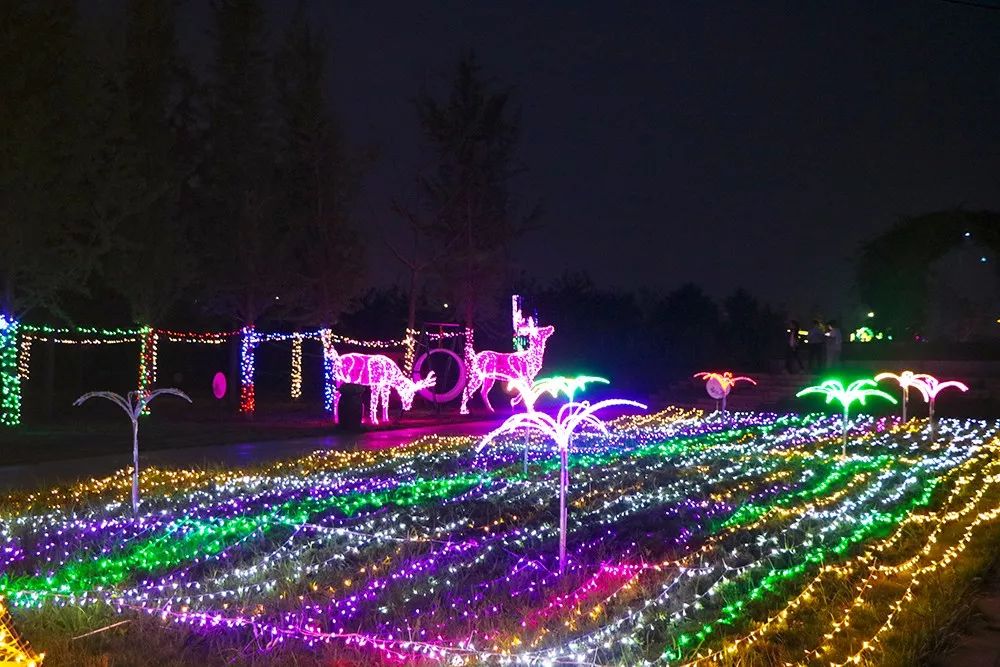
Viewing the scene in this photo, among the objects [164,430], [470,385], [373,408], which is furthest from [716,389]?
[164,430]

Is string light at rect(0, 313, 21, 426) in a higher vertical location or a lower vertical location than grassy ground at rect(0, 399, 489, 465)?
higher

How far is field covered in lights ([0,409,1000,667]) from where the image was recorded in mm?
4730

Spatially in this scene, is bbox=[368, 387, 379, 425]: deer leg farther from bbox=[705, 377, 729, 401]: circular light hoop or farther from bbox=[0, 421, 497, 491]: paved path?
bbox=[705, 377, 729, 401]: circular light hoop

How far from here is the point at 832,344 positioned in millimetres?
24625

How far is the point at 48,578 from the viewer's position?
19.7 ft

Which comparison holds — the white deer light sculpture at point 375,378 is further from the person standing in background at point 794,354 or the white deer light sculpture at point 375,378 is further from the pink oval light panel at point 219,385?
the person standing in background at point 794,354

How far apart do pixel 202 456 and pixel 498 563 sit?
278 inches

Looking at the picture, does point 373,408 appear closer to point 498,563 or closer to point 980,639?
point 498,563

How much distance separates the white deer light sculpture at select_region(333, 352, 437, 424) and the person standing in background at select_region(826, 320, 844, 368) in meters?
11.7

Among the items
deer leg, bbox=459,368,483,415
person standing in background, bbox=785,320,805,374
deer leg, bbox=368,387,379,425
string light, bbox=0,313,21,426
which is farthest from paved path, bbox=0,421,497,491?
person standing in background, bbox=785,320,805,374

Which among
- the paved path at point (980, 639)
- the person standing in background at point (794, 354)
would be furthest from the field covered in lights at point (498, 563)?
the person standing in background at point (794, 354)

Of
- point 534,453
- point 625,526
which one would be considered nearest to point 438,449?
point 534,453

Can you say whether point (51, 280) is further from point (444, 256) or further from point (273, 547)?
point (273, 547)

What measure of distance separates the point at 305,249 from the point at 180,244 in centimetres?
239
